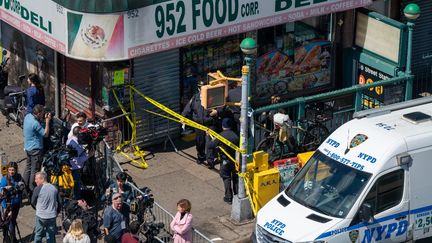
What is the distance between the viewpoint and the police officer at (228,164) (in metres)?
19.9

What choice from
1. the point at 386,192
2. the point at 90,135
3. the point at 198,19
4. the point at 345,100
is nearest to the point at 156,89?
the point at 198,19

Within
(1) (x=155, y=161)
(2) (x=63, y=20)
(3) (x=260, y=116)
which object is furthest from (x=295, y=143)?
(2) (x=63, y=20)

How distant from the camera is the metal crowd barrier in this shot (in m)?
18.3

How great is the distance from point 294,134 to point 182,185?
96.8 inches

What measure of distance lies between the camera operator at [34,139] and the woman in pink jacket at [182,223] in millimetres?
3814

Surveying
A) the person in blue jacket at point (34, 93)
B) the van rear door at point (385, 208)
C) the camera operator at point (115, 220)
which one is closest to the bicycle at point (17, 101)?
the person in blue jacket at point (34, 93)

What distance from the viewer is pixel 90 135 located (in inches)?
780

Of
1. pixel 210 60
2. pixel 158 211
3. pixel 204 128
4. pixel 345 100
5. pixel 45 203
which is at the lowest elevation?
pixel 158 211

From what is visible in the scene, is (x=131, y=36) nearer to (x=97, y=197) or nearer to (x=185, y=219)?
(x=97, y=197)

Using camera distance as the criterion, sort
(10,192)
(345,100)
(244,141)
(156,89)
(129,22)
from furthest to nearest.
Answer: (156,89) → (345,100) → (129,22) → (244,141) → (10,192)

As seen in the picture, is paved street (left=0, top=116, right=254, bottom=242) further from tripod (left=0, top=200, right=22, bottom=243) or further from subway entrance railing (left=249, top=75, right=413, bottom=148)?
subway entrance railing (left=249, top=75, right=413, bottom=148)

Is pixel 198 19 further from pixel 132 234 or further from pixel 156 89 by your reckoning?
pixel 132 234

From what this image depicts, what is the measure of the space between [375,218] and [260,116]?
14.2 ft

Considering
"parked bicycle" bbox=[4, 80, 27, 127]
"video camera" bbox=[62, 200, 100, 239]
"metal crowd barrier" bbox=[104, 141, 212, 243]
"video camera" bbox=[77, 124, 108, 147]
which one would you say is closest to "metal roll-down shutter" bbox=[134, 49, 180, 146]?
"metal crowd barrier" bbox=[104, 141, 212, 243]
